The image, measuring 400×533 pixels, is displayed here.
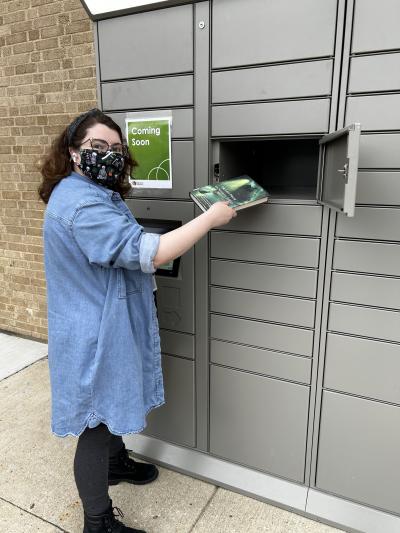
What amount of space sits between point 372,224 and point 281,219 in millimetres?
396

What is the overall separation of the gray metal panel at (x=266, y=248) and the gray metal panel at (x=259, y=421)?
0.63 metres

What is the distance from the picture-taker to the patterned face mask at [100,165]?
5.49 feet

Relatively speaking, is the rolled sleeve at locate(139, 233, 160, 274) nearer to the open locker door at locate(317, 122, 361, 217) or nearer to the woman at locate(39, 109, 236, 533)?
the woman at locate(39, 109, 236, 533)

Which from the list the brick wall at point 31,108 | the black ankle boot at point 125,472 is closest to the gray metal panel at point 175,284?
the black ankle boot at point 125,472

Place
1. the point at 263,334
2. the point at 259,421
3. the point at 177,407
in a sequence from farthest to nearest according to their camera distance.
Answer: the point at 177,407, the point at 259,421, the point at 263,334

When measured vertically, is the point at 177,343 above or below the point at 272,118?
below

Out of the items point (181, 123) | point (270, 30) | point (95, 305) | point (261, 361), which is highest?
point (270, 30)

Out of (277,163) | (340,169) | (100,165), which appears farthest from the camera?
(277,163)

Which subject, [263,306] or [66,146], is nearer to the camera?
[66,146]

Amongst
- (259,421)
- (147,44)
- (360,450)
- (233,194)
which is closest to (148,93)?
(147,44)

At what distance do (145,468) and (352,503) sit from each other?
3.71 feet

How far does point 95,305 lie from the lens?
5.68 ft

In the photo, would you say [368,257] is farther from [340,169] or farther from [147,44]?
[147,44]

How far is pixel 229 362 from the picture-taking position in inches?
89.7
